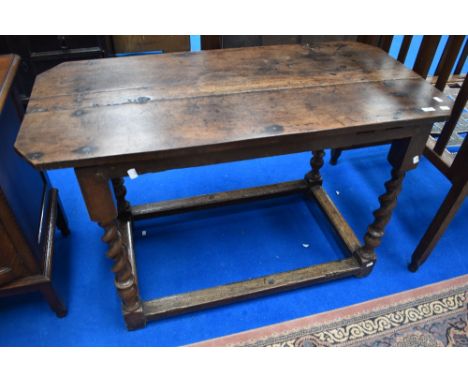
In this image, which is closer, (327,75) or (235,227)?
(327,75)

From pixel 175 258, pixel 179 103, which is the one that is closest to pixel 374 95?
pixel 179 103

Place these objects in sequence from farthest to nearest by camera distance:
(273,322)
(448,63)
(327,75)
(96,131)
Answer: (448,63) → (273,322) → (327,75) → (96,131)

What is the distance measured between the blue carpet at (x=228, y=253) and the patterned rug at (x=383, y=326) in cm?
4

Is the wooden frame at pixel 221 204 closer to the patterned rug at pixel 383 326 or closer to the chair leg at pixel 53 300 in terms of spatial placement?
the patterned rug at pixel 383 326

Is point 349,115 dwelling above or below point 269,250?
above

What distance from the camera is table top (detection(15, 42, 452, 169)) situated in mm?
1024

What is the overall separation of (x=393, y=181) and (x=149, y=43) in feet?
9.25

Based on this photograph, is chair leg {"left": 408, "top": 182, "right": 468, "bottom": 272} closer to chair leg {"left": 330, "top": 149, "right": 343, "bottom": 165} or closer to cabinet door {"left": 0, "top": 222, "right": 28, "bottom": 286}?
chair leg {"left": 330, "top": 149, "right": 343, "bottom": 165}

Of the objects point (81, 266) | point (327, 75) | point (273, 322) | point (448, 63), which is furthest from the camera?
point (448, 63)

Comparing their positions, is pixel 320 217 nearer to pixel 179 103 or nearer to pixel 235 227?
pixel 235 227

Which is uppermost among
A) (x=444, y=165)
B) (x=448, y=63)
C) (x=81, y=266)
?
(x=448, y=63)

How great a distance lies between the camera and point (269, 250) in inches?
70.4

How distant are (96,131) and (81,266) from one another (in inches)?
34.8

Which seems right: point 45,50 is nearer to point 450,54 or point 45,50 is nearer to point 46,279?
point 46,279
